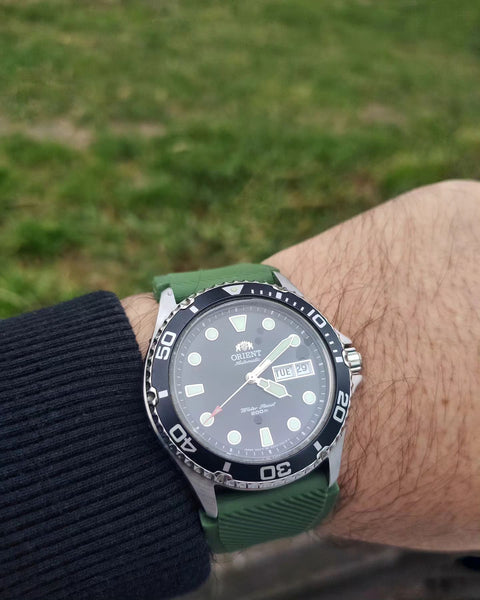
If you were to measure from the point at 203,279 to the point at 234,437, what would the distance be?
0.46 m

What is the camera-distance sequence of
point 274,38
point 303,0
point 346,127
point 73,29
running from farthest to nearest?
point 303,0 < point 274,38 < point 73,29 < point 346,127

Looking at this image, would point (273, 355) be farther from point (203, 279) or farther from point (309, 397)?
point (203, 279)

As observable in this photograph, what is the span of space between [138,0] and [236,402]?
169 inches

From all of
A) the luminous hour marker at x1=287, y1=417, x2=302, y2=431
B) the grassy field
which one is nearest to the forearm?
the luminous hour marker at x1=287, y1=417, x2=302, y2=431

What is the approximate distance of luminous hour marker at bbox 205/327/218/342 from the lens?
1461 mm

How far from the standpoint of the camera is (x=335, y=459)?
1.48 metres

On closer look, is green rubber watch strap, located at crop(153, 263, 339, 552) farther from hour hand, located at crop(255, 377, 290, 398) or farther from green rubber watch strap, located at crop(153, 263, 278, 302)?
hour hand, located at crop(255, 377, 290, 398)

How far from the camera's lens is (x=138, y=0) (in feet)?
15.2

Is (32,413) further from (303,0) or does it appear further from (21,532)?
(303,0)

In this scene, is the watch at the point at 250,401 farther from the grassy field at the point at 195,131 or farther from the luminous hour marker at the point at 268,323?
the grassy field at the point at 195,131

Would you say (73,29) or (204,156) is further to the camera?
(73,29)

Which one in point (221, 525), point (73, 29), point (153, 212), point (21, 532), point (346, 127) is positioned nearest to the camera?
point (21, 532)

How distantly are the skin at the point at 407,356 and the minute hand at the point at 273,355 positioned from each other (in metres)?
0.26

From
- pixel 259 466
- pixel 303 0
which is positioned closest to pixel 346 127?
pixel 303 0
